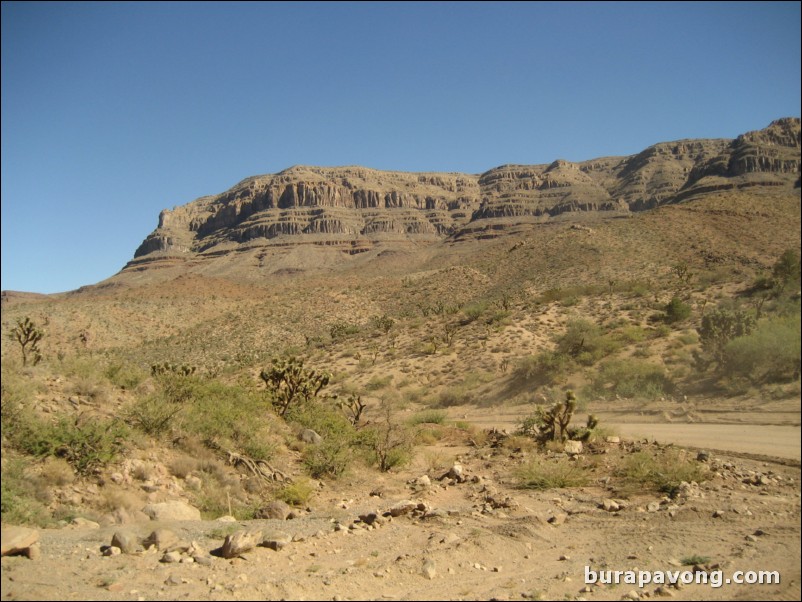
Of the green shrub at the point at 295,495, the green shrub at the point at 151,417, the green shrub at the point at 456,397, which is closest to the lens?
the green shrub at the point at 295,495

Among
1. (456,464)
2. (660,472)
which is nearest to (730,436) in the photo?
(660,472)

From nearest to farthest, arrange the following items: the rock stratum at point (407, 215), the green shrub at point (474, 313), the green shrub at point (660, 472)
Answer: the green shrub at point (660, 472) → the green shrub at point (474, 313) → the rock stratum at point (407, 215)

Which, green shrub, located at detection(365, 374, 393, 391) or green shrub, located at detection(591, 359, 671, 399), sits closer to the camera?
green shrub, located at detection(591, 359, 671, 399)

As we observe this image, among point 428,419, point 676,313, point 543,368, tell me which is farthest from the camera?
point 428,419

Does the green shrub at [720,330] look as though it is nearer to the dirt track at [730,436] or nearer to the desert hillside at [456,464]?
the desert hillside at [456,464]

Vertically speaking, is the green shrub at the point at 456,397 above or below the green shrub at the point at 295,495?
below

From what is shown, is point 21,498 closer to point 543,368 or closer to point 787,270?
point 787,270

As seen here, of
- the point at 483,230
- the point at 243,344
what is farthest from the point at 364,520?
the point at 483,230

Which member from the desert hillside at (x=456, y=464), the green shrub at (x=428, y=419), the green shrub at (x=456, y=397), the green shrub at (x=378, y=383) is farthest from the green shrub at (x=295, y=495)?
the green shrub at (x=378, y=383)

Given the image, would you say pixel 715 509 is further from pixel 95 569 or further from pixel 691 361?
pixel 95 569

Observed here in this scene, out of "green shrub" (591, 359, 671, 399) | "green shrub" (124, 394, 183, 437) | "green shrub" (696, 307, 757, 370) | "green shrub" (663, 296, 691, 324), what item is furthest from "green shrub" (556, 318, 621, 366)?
"green shrub" (124, 394, 183, 437)

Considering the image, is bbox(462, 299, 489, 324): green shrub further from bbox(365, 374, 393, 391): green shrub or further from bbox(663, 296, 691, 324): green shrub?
bbox(663, 296, 691, 324): green shrub

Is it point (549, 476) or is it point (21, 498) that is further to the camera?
point (549, 476)

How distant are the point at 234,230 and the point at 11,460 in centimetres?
18919
